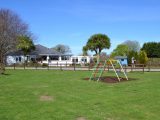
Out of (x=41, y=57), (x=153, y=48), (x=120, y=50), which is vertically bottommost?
(x=41, y=57)

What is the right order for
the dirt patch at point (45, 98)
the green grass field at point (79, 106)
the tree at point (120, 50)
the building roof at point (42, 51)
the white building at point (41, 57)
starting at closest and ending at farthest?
the green grass field at point (79, 106) → the dirt patch at point (45, 98) → the white building at point (41, 57) → the building roof at point (42, 51) → the tree at point (120, 50)

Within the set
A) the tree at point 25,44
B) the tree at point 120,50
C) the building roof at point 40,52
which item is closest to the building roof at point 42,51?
the building roof at point 40,52

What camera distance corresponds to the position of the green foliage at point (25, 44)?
67.5 metres

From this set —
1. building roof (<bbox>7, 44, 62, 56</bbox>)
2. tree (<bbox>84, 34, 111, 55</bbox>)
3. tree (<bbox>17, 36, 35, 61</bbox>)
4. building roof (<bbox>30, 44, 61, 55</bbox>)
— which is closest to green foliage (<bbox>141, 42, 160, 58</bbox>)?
tree (<bbox>84, 34, 111, 55</bbox>)

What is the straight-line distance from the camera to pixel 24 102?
45.0ft

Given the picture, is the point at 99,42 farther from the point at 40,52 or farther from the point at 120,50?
the point at 120,50

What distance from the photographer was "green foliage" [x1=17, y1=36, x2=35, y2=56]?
67463 millimetres

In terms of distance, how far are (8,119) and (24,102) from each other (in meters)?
3.34

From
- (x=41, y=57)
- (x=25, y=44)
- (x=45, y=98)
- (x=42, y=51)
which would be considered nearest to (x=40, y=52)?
(x=42, y=51)

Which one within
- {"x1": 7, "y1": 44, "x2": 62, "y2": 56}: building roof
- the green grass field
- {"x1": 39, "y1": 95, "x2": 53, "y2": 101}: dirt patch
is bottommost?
the green grass field

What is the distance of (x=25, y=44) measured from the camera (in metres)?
70.1

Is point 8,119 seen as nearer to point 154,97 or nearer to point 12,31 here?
point 154,97

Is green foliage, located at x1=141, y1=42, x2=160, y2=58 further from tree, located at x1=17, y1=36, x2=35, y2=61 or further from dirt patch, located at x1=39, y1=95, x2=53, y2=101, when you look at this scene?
dirt patch, located at x1=39, y1=95, x2=53, y2=101

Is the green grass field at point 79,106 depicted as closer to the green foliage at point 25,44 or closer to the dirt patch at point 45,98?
the dirt patch at point 45,98
